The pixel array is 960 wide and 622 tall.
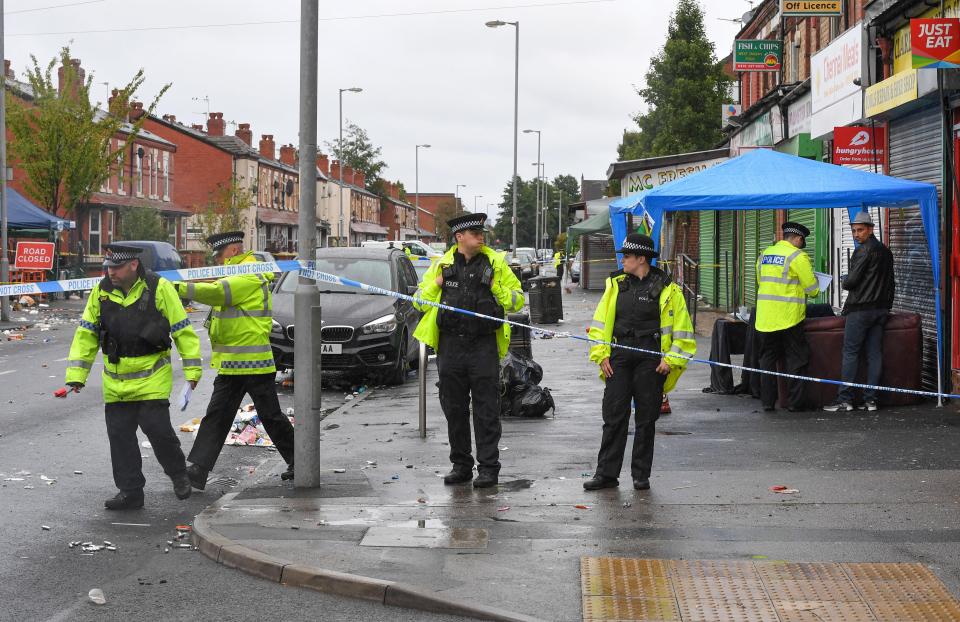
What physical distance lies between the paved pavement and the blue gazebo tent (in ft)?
6.84

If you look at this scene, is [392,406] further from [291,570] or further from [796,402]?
[291,570]

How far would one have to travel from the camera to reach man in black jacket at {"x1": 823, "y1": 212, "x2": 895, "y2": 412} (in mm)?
11562

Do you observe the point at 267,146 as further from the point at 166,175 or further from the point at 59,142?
the point at 59,142

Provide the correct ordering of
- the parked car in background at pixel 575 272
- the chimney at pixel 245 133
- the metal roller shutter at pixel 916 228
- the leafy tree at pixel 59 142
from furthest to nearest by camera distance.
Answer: the chimney at pixel 245 133 → the parked car in background at pixel 575 272 → the leafy tree at pixel 59 142 → the metal roller shutter at pixel 916 228

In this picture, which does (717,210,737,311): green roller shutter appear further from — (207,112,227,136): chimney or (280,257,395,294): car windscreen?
(207,112,227,136): chimney

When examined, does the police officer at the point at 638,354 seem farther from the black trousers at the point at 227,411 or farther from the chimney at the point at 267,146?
the chimney at the point at 267,146

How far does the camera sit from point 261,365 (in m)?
8.57

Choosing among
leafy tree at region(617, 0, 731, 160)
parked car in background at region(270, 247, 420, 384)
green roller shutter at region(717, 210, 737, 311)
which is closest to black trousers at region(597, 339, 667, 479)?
parked car in background at region(270, 247, 420, 384)

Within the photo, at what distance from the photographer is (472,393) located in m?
8.34

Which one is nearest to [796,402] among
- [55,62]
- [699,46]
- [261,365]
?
[261,365]

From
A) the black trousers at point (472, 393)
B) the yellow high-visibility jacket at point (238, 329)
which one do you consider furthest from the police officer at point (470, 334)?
the yellow high-visibility jacket at point (238, 329)

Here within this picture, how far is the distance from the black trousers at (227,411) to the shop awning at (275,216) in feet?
197

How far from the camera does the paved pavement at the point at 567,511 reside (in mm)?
5965

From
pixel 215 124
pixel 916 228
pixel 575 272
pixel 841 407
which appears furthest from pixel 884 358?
pixel 215 124
